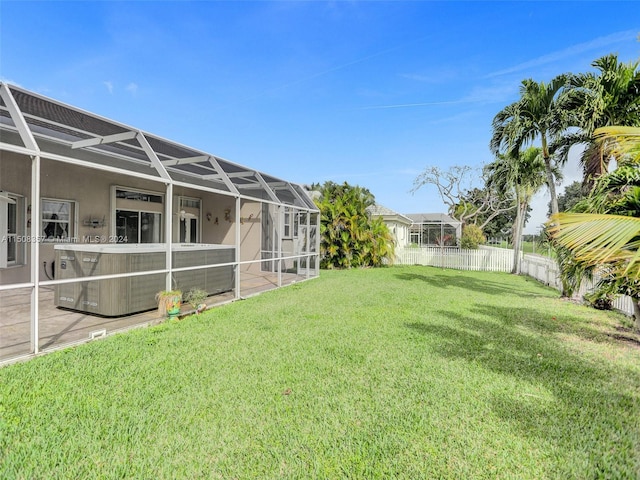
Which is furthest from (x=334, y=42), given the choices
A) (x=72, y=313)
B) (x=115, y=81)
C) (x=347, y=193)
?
(x=72, y=313)

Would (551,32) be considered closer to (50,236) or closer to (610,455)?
(610,455)

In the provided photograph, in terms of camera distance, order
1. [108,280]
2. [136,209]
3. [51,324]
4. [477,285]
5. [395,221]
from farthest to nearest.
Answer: [395,221], [477,285], [136,209], [108,280], [51,324]

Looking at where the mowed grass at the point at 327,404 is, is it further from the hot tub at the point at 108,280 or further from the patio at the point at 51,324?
the hot tub at the point at 108,280

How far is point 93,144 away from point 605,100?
11.9m

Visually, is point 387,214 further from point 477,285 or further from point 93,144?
point 93,144

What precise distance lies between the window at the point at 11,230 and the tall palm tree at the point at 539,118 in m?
13.7

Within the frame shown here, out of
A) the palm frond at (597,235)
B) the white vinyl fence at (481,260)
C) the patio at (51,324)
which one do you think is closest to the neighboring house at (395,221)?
the white vinyl fence at (481,260)

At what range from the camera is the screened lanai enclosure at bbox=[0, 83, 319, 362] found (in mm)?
5094

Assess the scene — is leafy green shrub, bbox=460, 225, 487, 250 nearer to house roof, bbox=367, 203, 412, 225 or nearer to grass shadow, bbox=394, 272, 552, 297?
house roof, bbox=367, 203, 412, 225

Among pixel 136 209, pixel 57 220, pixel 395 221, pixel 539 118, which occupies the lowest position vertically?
pixel 57 220

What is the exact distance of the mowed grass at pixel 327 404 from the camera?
2.36 m

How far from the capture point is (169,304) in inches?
246

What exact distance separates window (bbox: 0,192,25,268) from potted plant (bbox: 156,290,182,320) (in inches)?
186

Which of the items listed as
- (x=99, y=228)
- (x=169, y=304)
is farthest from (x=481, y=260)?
(x=99, y=228)
